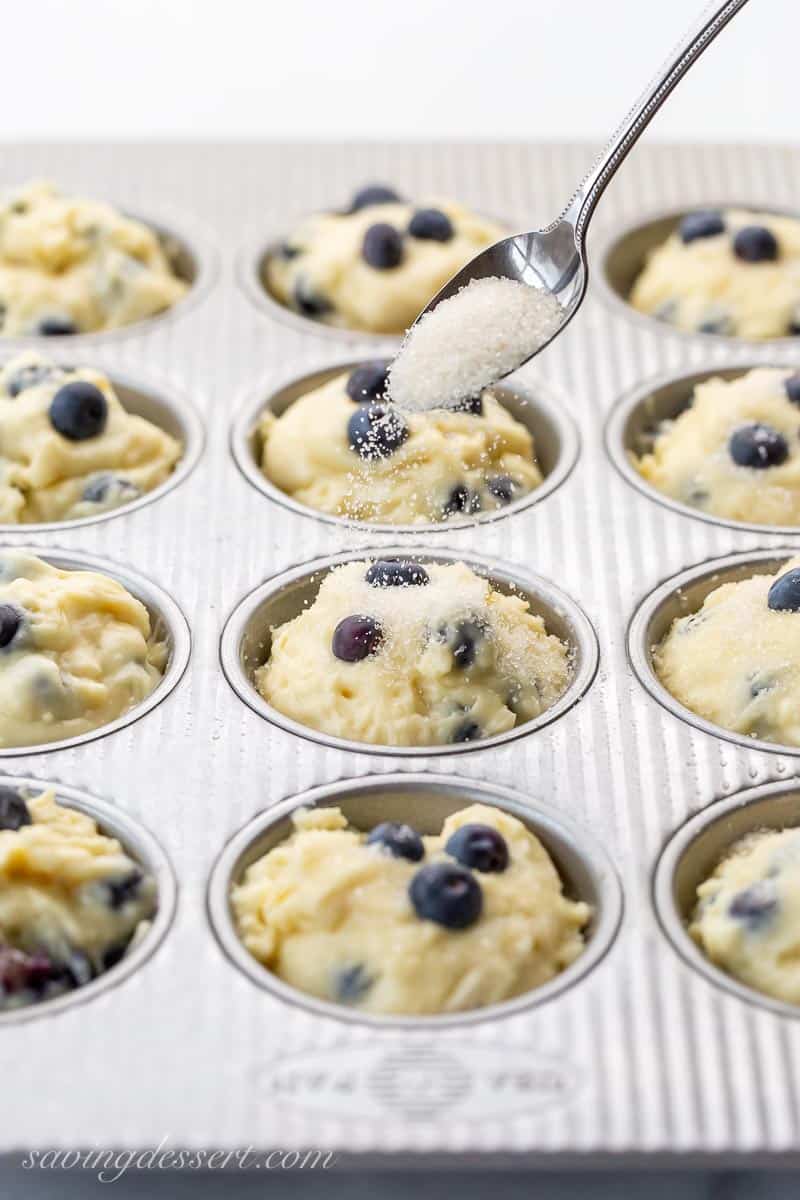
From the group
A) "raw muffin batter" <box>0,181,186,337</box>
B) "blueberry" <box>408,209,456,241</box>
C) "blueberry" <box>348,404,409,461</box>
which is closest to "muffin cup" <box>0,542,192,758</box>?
"blueberry" <box>348,404,409,461</box>

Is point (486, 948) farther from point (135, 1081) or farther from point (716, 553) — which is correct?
point (716, 553)

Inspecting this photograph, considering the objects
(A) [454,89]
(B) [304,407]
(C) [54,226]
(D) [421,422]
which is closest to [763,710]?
(D) [421,422]

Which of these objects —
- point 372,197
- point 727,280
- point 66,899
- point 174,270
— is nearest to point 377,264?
point 372,197

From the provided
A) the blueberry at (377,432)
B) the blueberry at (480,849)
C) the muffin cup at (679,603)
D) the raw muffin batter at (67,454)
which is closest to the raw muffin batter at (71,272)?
the raw muffin batter at (67,454)

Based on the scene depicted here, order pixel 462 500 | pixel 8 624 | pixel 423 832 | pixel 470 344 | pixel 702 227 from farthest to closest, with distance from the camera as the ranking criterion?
pixel 702 227
pixel 462 500
pixel 470 344
pixel 8 624
pixel 423 832

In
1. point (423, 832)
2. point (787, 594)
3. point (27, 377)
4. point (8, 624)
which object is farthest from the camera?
point (27, 377)

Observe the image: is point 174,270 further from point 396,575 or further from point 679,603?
point 679,603

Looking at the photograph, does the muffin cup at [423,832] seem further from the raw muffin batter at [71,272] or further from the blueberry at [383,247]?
the raw muffin batter at [71,272]
